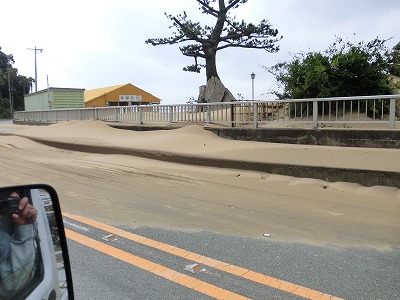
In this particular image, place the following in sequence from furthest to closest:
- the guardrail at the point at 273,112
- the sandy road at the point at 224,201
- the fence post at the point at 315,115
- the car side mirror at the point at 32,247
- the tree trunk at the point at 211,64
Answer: the tree trunk at the point at 211,64
the fence post at the point at 315,115
the guardrail at the point at 273,112
the sandy road at the point at 224,201
the car side mirror at the point at 32,247

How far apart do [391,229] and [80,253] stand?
381 cm

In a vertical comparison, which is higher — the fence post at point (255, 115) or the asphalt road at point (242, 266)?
the fence post at point (255, 115)

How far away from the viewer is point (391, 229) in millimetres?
4570

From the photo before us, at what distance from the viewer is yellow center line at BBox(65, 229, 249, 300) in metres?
3.06

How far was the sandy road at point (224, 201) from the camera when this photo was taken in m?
4.62

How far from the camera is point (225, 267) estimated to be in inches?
139

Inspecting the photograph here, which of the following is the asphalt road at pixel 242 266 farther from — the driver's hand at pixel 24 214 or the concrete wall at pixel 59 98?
the concrete wall at pixel 59 98

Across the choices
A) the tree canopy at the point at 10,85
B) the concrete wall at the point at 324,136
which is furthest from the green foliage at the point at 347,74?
the tree canopy at the point at 10,85

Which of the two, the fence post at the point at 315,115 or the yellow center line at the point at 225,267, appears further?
the fence post at the point at 315,115

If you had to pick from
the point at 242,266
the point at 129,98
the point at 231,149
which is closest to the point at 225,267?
the point at 242,266

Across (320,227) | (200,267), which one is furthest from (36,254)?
(320,227)

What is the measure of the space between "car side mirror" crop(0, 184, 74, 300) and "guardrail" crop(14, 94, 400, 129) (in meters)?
8.27

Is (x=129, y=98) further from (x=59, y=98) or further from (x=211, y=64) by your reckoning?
(x=211, y=64)

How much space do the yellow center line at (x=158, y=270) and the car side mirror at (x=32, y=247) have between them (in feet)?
5.31
